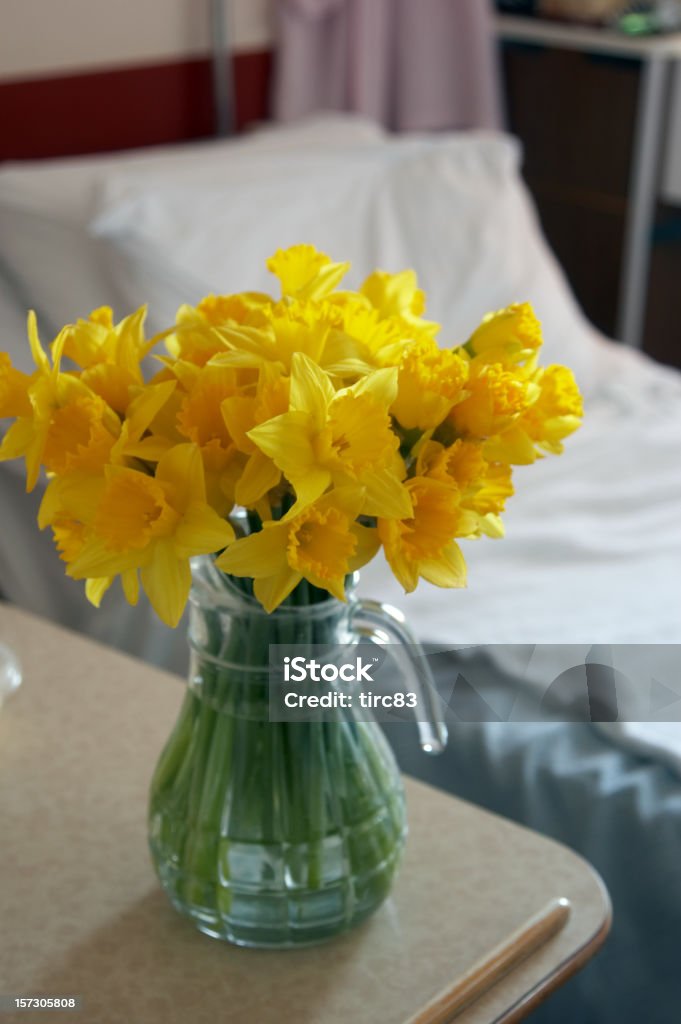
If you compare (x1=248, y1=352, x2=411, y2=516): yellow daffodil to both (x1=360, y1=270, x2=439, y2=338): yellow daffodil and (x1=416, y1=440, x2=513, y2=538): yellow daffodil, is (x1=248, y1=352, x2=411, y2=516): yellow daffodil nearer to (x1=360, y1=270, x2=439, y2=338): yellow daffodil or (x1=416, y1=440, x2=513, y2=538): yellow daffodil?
(x1=416, y1=440, x2=513, y2=538): yellow daffodil

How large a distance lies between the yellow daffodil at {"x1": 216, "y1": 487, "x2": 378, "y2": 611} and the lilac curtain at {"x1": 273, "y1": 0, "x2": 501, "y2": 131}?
69.0 inches

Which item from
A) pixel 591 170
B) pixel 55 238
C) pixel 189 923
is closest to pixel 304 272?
pixel 189 923

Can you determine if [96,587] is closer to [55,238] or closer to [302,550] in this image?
[302,550]

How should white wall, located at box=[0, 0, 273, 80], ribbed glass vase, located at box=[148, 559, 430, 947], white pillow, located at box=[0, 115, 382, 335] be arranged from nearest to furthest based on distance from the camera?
ribbed glass vase, located at box=[148, 559, 430, 947] → white pillow, located at box=[0, 115, 382, 335] → white wall, located at box=[0, 0, 273, 80]

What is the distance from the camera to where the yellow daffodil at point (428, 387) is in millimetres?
656

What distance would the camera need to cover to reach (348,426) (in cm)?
63

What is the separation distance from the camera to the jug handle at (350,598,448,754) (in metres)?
0.76

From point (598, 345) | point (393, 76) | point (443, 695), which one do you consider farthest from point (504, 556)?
point (393, 76)

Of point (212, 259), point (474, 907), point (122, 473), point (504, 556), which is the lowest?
point (504, 556)

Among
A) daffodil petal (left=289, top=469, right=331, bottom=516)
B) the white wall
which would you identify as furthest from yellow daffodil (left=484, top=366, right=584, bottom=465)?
the white wall

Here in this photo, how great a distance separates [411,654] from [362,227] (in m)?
1.16

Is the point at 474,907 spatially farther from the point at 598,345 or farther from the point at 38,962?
the point at 598,345

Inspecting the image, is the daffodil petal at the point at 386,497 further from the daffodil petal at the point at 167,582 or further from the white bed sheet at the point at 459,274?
the white bed sheet at the point at 459,274

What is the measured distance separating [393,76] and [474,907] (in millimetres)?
2002
